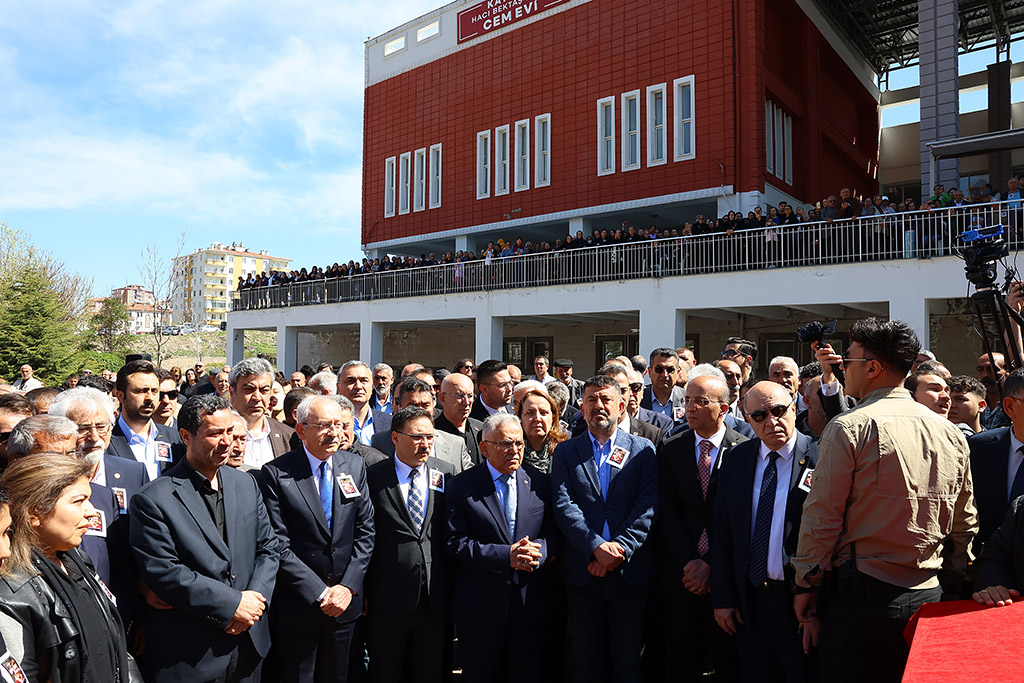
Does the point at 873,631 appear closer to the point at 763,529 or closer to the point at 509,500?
the point at 763,529

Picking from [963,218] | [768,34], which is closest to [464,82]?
[768,34]

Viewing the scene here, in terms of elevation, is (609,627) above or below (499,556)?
below

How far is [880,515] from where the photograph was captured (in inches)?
118

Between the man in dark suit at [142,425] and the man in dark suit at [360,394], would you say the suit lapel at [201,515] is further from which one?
the man in dark suit at [360,394]

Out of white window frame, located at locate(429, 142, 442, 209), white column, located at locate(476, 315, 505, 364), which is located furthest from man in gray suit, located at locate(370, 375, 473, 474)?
white window frame, located at locate(429, 142, 442, 209)

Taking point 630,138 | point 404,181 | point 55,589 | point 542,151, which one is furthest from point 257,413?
point 404,181

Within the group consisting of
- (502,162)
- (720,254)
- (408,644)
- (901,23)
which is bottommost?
(408,644)

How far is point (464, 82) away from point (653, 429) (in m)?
22.3

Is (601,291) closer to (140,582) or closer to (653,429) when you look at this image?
(653,429)

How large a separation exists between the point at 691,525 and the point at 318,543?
2139mm

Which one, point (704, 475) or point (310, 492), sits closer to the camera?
point (310, 492)

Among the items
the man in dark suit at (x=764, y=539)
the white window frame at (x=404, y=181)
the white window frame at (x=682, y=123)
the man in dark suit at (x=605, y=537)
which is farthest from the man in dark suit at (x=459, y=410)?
the white window frame at (x=404, y=181)

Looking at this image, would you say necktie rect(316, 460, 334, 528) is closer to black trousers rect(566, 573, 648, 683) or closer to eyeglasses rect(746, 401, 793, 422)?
black trousers rect(566, 573, 648, 683)

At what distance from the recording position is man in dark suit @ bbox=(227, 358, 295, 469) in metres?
5.11
